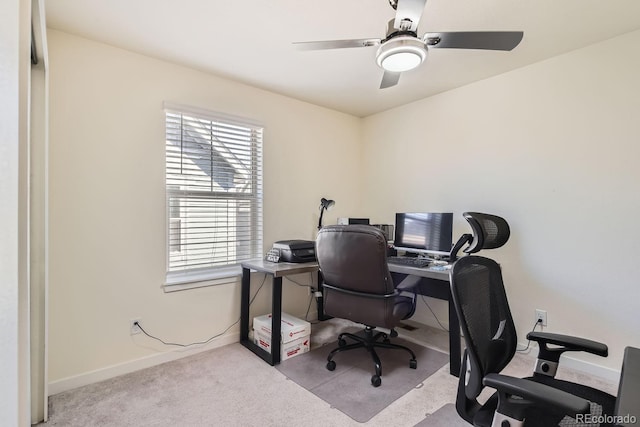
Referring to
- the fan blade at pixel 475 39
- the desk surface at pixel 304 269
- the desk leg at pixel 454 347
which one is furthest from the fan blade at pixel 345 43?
the desk leg at pixel 454 347

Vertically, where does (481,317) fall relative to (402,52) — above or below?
below

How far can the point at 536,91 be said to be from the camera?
249 cm

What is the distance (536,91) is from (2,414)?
3324 mm

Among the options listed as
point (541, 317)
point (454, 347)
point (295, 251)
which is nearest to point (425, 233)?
point (454, 347)

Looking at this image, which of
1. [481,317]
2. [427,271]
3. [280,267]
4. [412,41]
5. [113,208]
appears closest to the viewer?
[481,317]

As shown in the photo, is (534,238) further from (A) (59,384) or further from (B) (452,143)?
(A) (59,384)

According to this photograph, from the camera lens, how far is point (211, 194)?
8.92 feet

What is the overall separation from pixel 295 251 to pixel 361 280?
835 mm

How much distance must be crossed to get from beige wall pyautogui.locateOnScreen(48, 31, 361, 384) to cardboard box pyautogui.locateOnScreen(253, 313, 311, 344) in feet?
1.01

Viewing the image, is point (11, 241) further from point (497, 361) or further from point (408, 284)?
point (408, 284)

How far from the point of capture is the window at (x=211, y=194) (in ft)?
8.26

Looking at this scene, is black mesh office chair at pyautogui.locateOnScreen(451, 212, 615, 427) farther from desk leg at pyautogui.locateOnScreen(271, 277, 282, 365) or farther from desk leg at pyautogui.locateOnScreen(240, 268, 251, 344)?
desk leg at pyautogui.locateOnScreen(240, 268, 251, 344)

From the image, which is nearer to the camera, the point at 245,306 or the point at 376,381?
the point at 376,381

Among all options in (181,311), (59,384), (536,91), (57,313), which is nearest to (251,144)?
(181,311)
